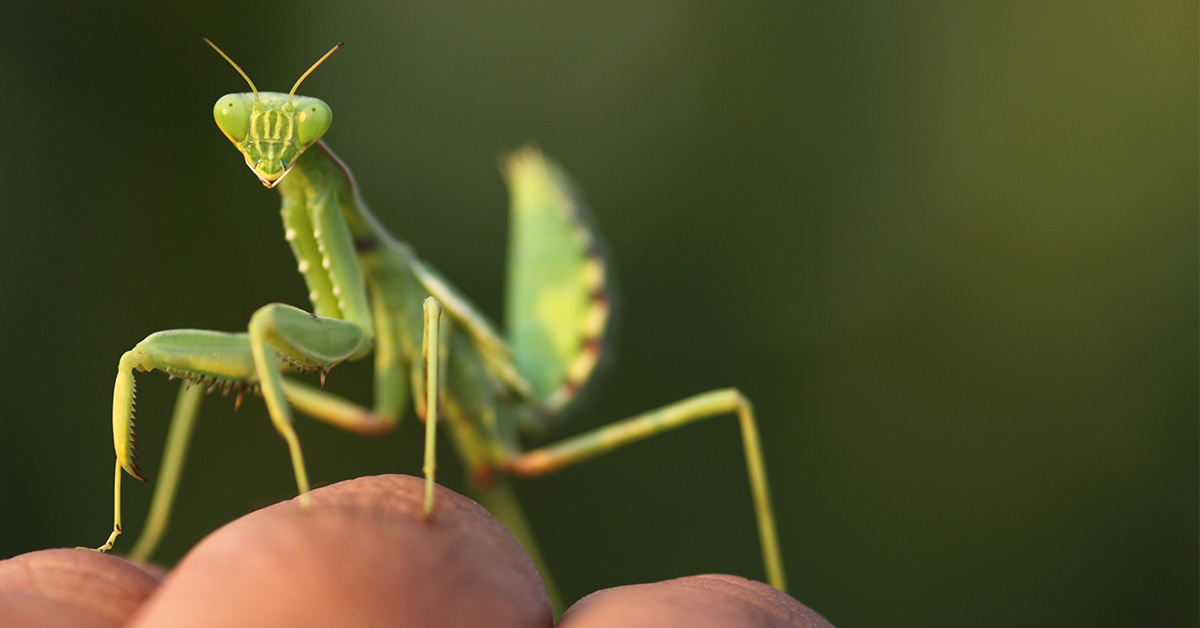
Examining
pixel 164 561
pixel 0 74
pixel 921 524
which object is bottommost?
pixel 921 524

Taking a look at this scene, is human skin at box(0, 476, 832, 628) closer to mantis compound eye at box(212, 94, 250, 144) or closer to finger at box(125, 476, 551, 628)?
finger at box(125, 476, 551, 628)

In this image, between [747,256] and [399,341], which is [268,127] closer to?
[399,341]

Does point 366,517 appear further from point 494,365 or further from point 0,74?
point 0,74

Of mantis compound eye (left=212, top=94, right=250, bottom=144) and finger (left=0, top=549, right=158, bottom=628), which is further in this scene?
mantis compound eye (left=212, top=94, right=250, bottom=144)

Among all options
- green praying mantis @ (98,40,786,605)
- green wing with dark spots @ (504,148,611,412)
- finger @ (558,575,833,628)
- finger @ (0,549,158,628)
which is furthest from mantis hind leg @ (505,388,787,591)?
finger @ (0,549,158,628)

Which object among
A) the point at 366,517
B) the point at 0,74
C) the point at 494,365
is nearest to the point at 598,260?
the point at 494,365

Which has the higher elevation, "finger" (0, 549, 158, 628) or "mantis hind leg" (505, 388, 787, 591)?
"finger" (0, 549, 158, 628)

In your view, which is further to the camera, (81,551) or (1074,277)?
(1074,277)
